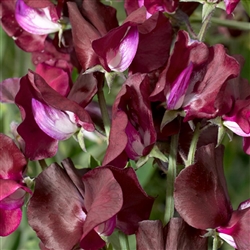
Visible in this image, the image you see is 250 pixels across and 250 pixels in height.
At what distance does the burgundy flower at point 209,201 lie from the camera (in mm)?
633

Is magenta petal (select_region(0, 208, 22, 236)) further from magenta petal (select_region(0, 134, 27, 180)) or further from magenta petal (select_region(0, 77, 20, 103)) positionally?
magenta petal (select_region(0, 77, 20, 103))

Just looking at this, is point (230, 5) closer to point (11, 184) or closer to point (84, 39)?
point (84, 39)

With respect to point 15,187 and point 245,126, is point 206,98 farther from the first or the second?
point 15,187

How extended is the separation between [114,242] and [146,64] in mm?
212

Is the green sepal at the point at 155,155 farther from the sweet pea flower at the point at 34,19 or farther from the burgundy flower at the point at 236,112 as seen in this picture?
the sweet pea flower at the point at 34,19

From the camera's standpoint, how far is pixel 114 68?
69 cm

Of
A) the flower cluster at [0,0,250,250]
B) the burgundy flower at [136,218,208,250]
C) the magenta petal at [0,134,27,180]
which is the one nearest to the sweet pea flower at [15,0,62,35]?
the flower cluster at [0,0,250,250]

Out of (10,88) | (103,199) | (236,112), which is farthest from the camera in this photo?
(10,88)

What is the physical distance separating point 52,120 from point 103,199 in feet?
0.47

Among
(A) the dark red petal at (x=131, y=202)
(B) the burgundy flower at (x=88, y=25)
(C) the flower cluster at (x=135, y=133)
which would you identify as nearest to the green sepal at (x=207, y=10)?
(C) the flower cluster at (x=135, y=133)

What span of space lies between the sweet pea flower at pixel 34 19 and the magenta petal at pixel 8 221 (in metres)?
0.24

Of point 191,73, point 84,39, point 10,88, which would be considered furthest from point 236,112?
point 10,88

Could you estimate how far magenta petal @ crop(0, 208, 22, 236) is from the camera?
691 mm

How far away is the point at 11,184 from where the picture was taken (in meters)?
0.68
